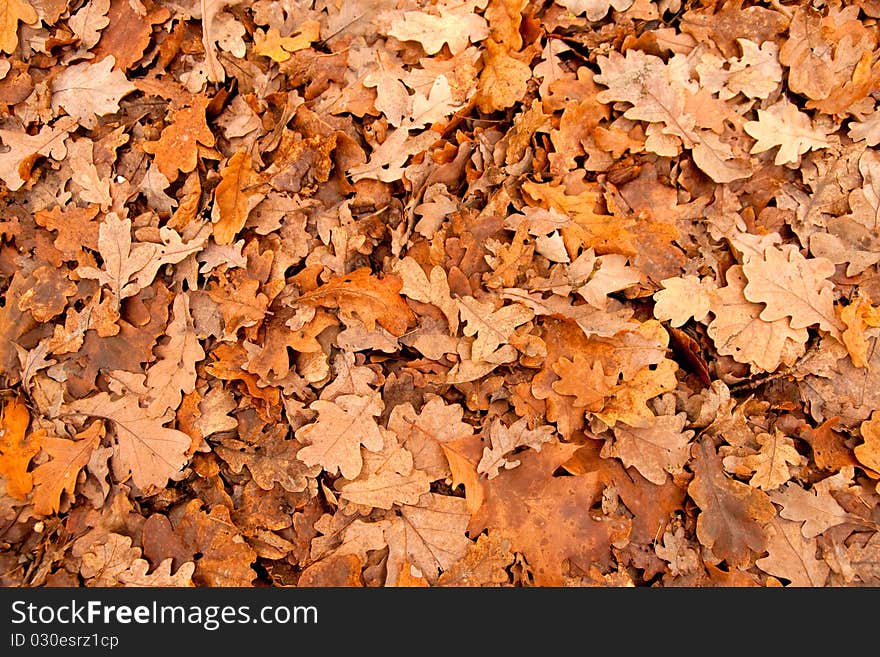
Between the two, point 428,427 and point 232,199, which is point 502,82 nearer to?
point 232,199

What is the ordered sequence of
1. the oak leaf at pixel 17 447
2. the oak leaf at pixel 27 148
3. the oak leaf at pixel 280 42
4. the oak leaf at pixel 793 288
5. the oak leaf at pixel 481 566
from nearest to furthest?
the oak leaf at pixel 481 566
the oak leaf at pixel 17 447
the oak leaf at pixel 793 288
the oak leaf at pixel 27 148
the oak leaf at pixel 280 42

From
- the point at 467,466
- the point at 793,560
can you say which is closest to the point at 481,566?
the point at 467,466

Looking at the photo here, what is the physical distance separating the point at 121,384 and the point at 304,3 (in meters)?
1.67

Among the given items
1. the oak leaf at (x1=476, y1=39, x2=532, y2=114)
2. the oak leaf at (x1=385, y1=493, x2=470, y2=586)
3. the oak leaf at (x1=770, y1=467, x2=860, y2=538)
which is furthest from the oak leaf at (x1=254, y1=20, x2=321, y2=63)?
the oak leaf at (x1=770, y1=467, x2=860, y2=538)

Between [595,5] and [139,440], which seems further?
[595,5]

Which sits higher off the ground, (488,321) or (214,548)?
(488,321)

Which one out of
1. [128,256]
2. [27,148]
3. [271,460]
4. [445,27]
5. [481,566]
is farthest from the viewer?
[445,27]

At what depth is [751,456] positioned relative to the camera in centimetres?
249

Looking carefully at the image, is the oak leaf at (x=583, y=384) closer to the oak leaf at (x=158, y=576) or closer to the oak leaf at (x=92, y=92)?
the oak leaf at (x=158, y=576)

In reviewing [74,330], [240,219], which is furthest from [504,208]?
[74,330]

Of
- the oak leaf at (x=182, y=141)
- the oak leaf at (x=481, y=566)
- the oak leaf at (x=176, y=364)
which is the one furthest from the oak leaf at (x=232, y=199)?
the oak leaf at (x=481, y=566)

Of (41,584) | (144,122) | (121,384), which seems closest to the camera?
(41,584)

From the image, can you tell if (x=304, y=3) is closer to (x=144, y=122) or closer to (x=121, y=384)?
(x=144, y=122)

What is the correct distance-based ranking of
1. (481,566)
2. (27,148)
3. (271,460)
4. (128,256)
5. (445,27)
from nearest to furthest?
(481,566)
(271,460)
(128,256)
(27,148)
(445,27)
